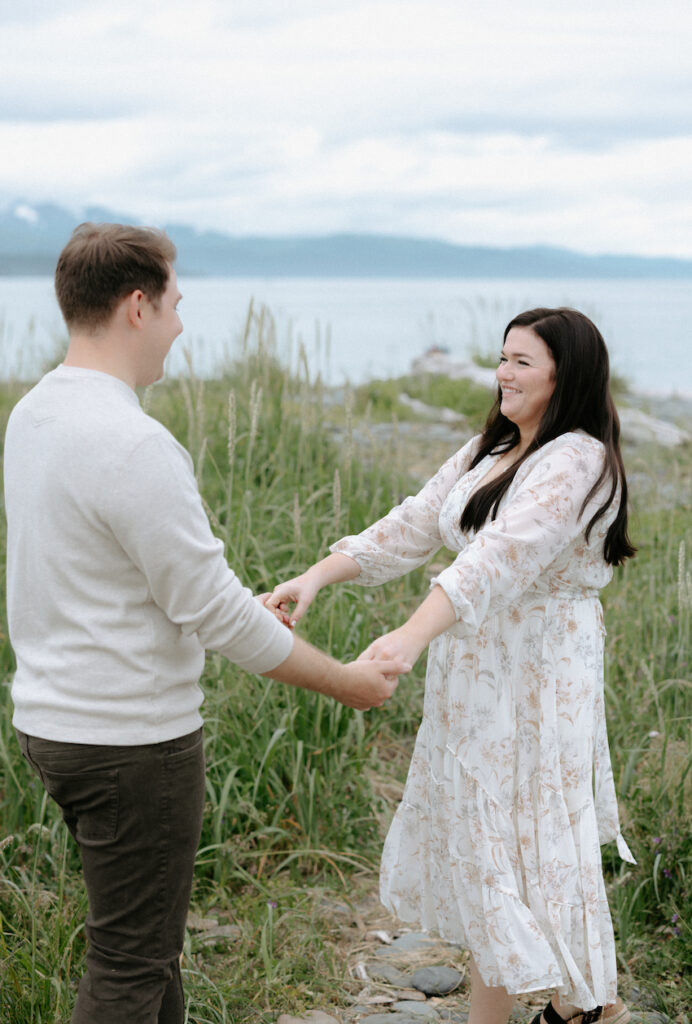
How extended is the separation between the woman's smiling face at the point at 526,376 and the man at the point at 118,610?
2.98 feet

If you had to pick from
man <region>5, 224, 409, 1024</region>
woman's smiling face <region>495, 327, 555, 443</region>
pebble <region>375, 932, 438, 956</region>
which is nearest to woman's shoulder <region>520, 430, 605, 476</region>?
woman's smiling face <region>495, 327, 555, 443</region>

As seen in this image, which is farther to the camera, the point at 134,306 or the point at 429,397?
the point at 429,397

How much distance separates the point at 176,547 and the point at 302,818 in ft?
6.41

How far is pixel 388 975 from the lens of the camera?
3.09 metres

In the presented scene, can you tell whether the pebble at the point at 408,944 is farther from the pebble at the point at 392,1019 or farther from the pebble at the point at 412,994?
the pebble at the point at 392,1019

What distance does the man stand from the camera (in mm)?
1826

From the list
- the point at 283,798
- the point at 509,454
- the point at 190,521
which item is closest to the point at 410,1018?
the point at 283,798

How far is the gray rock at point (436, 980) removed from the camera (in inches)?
119

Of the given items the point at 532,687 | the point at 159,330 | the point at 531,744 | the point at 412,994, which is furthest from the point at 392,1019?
the point at 159,330

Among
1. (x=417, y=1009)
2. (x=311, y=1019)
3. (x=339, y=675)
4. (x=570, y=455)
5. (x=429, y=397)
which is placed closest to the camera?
(x=339, y=675)

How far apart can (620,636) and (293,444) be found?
75.0 inches

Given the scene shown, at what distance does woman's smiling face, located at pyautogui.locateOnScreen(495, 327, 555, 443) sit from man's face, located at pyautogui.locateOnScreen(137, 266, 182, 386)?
2.83ft

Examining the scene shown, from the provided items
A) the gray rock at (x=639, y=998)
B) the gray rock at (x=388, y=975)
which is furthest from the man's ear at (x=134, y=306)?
the gray rock at (x=639, y=998)

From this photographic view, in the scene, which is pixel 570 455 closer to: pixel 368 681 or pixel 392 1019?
pixel 368 681
